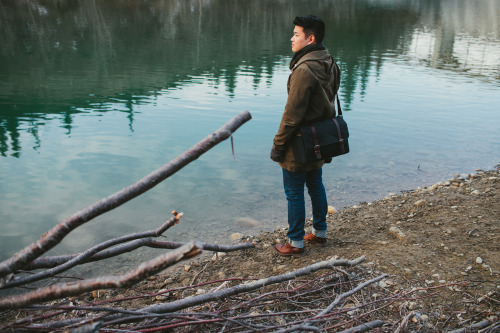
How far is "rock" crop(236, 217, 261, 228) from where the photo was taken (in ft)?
21.2

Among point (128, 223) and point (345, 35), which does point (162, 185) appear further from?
point (345, 35)

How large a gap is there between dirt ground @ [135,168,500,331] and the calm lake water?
1.26 metres

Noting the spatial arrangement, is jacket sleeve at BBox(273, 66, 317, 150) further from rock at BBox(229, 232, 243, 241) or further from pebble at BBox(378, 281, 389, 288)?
rock at BBox(229, 232, 243, 241)

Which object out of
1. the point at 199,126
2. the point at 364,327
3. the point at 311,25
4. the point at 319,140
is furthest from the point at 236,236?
the point at 199,126

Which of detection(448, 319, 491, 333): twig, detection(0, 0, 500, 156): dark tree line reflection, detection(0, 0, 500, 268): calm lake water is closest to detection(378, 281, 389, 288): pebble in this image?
detection(448, 319, 491, 333): twig

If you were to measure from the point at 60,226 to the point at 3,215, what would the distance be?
6139 mm

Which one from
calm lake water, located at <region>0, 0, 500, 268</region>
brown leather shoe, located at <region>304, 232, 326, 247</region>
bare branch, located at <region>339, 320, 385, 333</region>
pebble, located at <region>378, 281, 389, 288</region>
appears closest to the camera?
bare branch, located at <region>339, 320, 385, 333</region>

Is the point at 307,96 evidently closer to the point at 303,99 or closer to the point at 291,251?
the point at 303,99

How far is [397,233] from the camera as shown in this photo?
4980mm

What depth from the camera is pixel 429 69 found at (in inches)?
901

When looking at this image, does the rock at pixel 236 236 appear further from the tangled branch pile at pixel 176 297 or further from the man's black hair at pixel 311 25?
the man's black hair at pixel 311 25

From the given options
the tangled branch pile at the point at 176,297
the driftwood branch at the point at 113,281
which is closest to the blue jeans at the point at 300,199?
the tangled branch pile at the point at 176,297

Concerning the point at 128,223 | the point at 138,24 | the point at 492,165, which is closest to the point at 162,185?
the point at 128,223

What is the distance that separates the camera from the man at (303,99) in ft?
12.6
